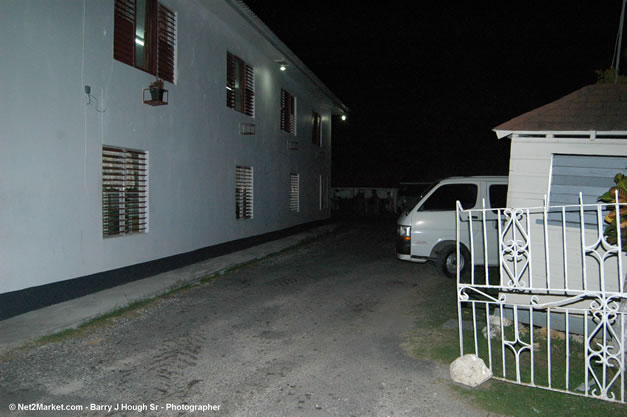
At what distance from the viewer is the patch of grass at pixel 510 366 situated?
415 centimetres

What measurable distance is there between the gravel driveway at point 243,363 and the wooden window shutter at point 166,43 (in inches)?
211

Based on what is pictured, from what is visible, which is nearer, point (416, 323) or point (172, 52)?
point (416, 323)

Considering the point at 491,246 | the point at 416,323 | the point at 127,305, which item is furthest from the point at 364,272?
the point at 127,305

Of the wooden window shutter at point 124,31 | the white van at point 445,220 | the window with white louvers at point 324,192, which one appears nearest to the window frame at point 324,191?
the window with white louvers at point 324,192

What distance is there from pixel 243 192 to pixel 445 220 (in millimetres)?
7729

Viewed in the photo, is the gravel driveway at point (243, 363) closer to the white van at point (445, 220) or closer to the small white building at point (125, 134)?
the white van at point (445, 220)

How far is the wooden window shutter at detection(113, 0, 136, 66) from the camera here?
9383mm

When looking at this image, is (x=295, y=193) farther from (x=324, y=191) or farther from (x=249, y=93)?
(x=249, y=93)

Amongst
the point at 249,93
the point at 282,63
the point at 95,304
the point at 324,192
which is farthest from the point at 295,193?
the point at 95,304

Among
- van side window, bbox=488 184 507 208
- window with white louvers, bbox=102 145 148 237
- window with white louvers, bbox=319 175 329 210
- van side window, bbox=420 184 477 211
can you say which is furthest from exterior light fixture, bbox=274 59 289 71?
van side window, bbox=488 184 507 208

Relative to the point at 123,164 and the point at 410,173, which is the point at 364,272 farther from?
the point at 410,173

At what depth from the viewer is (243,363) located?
17.0 ft

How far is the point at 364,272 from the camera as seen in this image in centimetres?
1079

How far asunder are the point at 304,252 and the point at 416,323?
755cm
